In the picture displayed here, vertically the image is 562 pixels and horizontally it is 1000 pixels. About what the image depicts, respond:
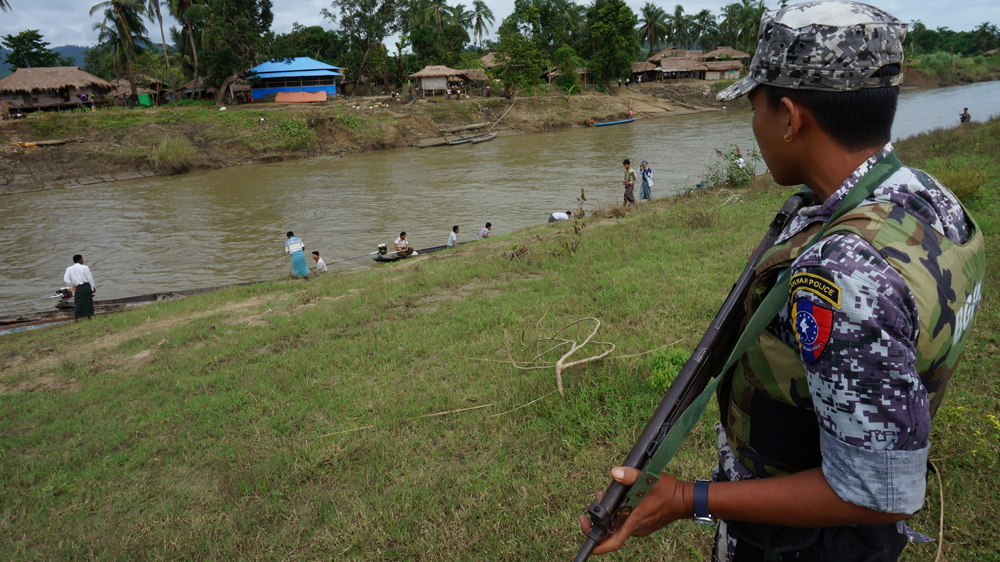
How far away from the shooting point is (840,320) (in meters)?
0.98

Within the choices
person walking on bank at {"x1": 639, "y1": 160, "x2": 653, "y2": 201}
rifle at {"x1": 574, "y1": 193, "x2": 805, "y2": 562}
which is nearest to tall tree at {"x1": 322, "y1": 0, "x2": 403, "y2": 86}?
person walking on bank at {"x1": 639, "y1": 160, "x2": 653, "y2": 201}

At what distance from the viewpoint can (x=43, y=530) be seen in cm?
345

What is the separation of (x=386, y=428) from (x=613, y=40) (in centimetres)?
5676

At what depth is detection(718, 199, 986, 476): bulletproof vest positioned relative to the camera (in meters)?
1.00

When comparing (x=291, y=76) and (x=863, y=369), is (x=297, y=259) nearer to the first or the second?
(x=863, y=369)

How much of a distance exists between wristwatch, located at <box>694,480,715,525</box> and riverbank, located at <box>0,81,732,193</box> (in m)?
26.4

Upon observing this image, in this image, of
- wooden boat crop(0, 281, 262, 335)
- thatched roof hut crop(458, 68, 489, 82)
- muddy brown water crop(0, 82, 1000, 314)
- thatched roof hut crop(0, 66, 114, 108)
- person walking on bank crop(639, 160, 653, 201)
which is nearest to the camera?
wooden boat crop(0, 281, 262, 335)

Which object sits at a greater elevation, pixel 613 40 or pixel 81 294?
pixel 613 40

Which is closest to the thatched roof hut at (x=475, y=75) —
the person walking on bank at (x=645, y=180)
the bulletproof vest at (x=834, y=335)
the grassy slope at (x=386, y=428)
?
the person walking on bank at (x=645, y=180)

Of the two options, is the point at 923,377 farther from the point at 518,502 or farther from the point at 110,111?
the point at 110,111

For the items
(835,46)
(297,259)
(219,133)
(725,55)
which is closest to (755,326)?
(835,46)

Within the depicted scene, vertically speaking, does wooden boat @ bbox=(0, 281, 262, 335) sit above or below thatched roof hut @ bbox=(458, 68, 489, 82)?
below

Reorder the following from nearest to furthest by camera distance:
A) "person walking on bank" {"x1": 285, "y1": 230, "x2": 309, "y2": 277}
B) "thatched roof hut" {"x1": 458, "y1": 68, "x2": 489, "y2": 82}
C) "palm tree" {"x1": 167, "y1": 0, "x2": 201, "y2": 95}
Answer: "person walking on bank" {"x1": 285, "y1": 230, "x2": 309, "y2": 277}
"palm tree" {"x1": 167, "y1": 0, "x2": 201, "y2": 95}
"thatched roof hut" {"x1": 458, "y1": 68, "x2": 489, "y2": 82}

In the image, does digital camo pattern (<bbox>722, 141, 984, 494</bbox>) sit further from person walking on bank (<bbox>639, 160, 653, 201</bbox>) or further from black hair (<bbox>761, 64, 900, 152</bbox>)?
person walking on bank (<bbox>639, 160, 653, 201</bbox>)
